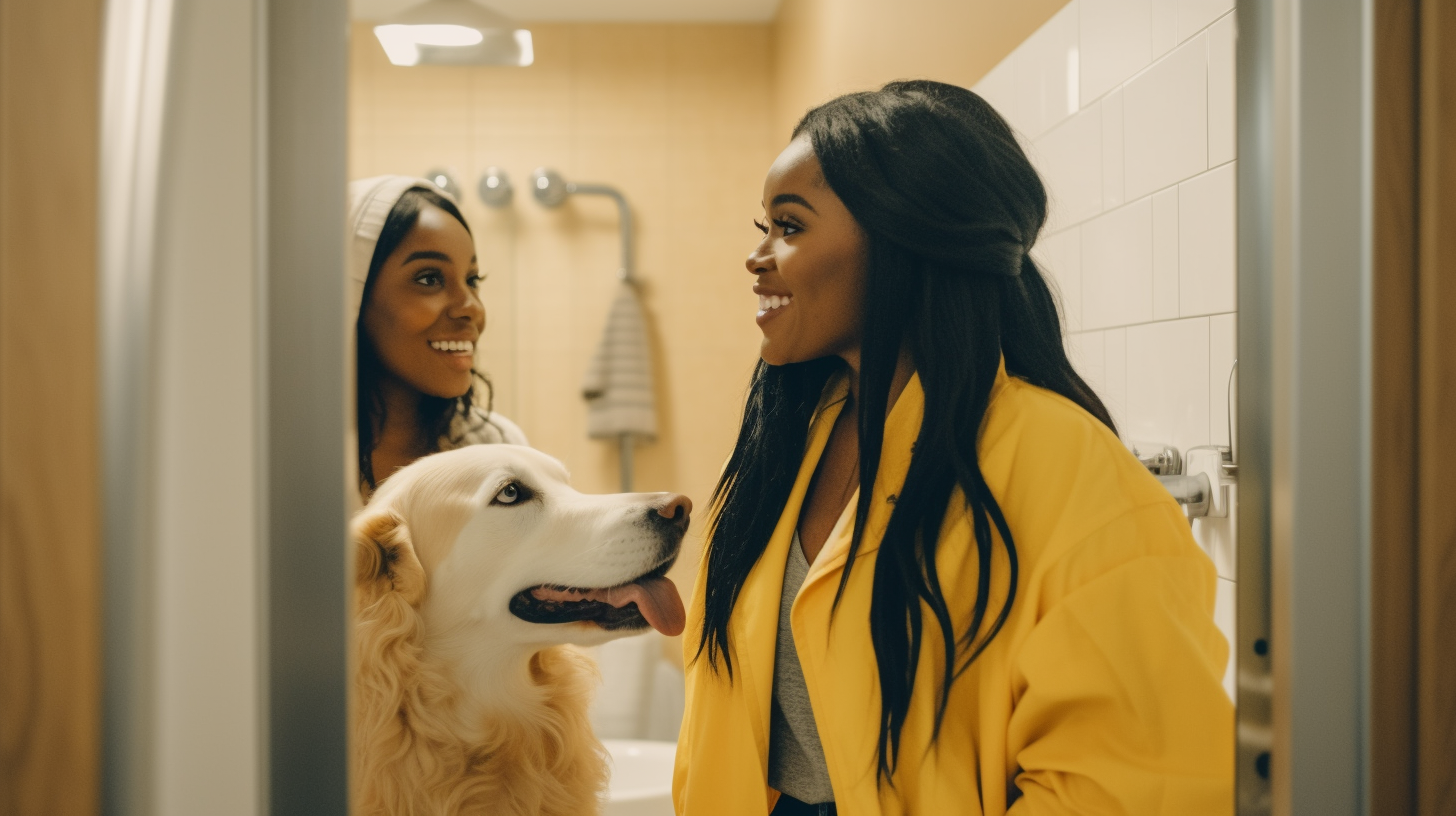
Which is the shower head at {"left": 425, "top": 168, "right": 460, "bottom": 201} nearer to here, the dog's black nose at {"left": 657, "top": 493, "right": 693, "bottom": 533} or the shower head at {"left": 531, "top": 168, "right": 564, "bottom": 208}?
the shower head at {"left": 531, "top": 168, "right": 564, "bottom": 208}

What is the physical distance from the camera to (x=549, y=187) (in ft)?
7.96

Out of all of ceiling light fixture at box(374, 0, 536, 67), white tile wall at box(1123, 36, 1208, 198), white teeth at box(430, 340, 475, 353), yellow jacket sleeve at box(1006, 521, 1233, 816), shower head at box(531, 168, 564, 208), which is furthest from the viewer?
shower head at box(531, 168, 564, 208)

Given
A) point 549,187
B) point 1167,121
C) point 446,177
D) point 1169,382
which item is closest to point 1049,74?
point 1167,121

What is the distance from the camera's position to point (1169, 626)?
0.54m

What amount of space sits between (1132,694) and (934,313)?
290 millimetres

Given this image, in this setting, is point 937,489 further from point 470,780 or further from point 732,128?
point 732,128

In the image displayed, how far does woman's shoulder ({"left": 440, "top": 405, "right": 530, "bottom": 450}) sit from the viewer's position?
2.70 feet

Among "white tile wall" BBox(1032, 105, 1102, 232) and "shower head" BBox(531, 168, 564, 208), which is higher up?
"shower head" BBox(531, 168, 564, 208)

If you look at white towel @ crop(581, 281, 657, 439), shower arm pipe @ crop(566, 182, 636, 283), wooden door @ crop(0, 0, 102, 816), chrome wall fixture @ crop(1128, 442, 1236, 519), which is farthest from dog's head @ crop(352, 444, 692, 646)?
shower arm pipe @ crop(566, 182, 636, 283)

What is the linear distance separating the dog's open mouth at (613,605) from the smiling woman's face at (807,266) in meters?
0.21

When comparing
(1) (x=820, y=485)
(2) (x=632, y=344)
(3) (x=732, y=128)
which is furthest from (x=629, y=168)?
(1) (x=820, y=485)

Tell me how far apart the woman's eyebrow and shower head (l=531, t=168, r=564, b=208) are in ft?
6.12

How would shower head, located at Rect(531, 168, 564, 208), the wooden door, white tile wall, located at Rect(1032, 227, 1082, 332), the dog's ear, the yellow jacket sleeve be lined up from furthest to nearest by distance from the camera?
shower head, located at Rect(531, 168, 564, 208) → white tile wall, located at Rect(1032, 227, 1082, 332) → the dog's ear → the yellow jacket sleeve → the wooden door

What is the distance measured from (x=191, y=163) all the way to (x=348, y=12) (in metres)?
0.09
